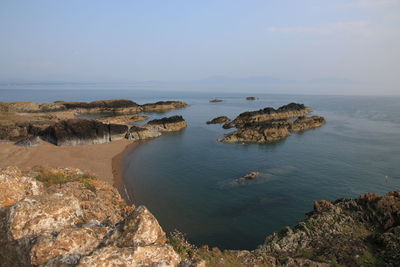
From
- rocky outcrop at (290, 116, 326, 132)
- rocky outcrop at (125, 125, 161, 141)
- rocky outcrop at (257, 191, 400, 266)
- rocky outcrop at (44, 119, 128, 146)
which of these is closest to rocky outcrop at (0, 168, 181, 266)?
rocky outcrop at (257, 191, 400, 266)

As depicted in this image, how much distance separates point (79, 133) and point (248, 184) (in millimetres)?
33955

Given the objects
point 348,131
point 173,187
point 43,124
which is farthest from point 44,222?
point 348,131

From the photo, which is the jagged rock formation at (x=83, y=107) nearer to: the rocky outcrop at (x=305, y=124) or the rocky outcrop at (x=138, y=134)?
the rocky outcrop at (x=138, y=134)

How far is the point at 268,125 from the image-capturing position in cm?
5856

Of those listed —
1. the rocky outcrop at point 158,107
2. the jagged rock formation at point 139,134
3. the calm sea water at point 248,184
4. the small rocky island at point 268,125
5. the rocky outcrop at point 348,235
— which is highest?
the rocky outcrop at point 158,107

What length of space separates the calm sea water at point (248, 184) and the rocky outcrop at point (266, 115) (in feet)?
65.1

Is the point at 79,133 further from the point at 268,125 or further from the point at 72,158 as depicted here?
the point at 268,125

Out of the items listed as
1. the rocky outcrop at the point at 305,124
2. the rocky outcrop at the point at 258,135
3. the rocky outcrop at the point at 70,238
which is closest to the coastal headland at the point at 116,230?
the rocky outcrop at the point at 70,238

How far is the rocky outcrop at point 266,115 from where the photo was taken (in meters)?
73.9

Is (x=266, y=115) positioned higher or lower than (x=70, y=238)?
higher

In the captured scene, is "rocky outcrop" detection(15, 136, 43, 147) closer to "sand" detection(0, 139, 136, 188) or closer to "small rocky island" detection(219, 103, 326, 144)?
"sand" detection(0, 139, 136, 188)

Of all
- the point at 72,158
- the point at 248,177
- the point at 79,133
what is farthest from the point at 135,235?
the point at 79,133

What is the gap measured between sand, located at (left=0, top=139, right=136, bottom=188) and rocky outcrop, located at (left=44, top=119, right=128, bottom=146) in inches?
62.2

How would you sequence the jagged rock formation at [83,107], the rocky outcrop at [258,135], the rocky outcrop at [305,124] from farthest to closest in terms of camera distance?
1. the jagged rock formation at [83,107]
2. the rocky outcrop at [305,124]
3. the rocky outcrop at [258,135]
